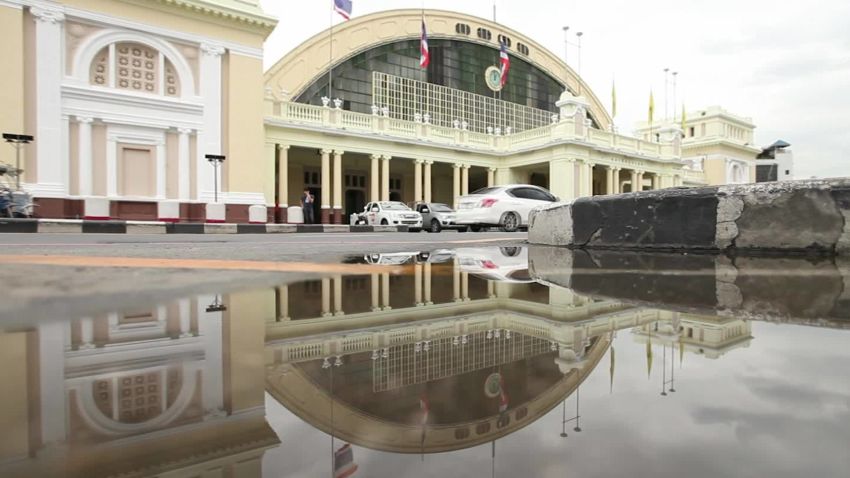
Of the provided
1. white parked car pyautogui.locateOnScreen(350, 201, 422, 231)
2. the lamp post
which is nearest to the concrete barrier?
white parked car pyautogui.locateOnScreen(350, 201, 422, 231)

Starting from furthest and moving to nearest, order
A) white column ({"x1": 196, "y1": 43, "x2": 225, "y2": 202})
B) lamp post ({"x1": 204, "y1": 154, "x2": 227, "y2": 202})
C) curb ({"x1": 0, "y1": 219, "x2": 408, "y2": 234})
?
white column ({"x1": 196, "y1": 43, "x2": 225, "y2": 202}) < lamp post ({"x1": 204, "y1": 154, "x2": 227, "y2": 202}) < curb ({"x1": 0, "y1": 219, "x2": 408, "y2": 234})

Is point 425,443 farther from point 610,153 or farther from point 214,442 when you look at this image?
point 610,153

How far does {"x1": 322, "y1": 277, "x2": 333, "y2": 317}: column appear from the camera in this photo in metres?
1.73

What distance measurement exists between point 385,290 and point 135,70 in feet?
60.9

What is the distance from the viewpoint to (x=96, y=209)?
1524cm

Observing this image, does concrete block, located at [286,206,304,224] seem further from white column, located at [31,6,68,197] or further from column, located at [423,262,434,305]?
column, located at [423,262,434,305]

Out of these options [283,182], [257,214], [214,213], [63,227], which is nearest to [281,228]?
[257,214]

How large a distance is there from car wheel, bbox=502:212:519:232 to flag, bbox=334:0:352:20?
14.0m

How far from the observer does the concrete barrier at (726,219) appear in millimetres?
3432

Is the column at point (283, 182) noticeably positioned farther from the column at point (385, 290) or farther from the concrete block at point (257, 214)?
the column at point (385, 290)

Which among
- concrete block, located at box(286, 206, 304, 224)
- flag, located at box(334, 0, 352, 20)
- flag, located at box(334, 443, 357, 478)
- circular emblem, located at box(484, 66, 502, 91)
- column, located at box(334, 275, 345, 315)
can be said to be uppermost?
circular emblem, located at box(484, 66, 502, 91)

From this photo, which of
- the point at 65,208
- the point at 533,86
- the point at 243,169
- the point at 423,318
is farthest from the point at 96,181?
the point at 533,86

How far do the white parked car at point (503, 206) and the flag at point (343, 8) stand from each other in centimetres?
1305

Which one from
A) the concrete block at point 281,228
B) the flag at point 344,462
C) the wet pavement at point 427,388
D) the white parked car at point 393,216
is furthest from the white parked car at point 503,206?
the flag at point 344,462
